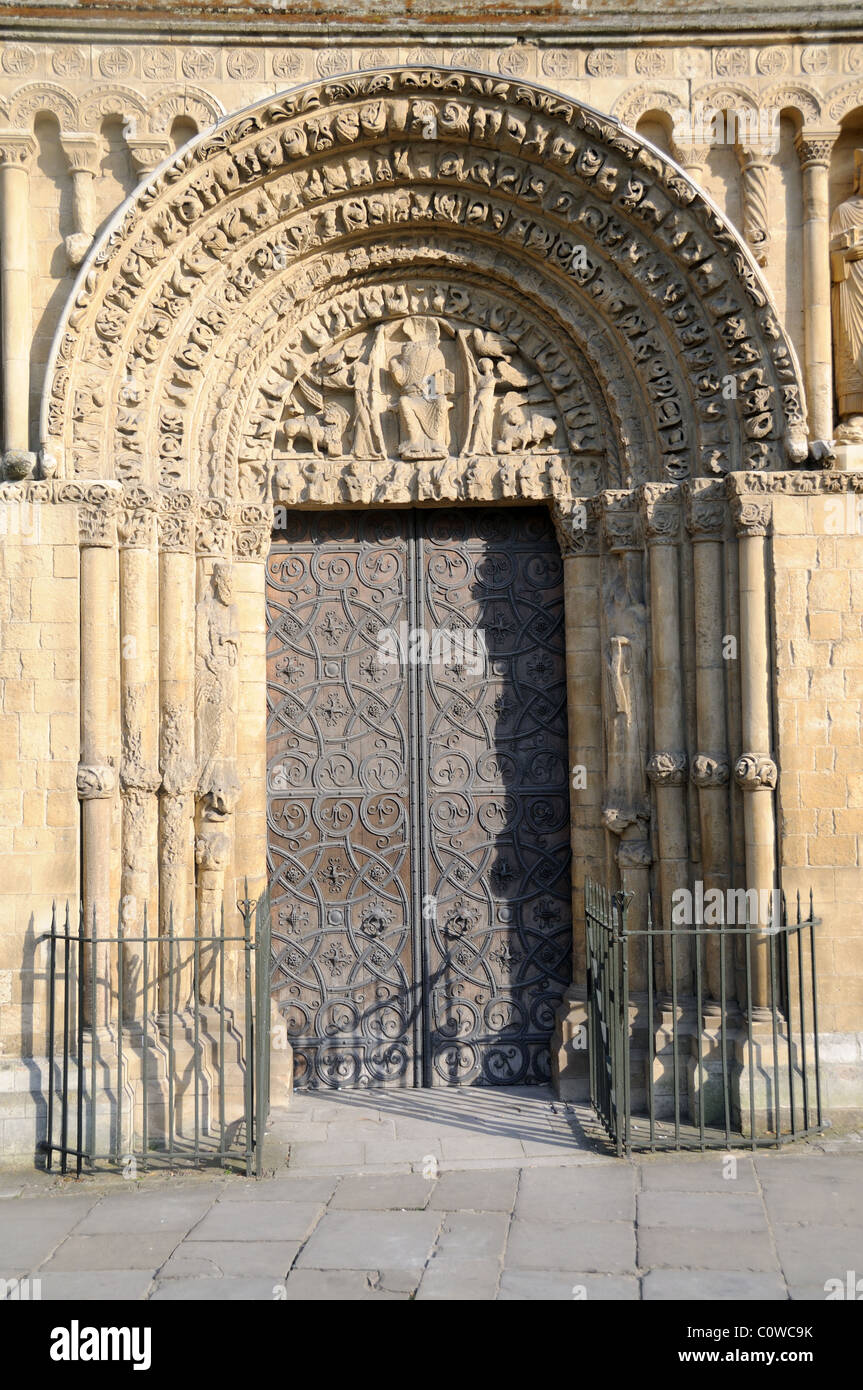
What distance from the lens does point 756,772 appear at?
7.05 meters

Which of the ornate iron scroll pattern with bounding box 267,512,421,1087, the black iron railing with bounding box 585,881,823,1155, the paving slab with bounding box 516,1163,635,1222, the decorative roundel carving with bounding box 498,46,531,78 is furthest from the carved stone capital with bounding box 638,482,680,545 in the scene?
the paving slab with bounding box 516,1163,635,1222

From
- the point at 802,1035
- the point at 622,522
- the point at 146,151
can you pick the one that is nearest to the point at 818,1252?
the point at 802,1035

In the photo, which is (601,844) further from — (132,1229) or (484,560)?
(132,1229)

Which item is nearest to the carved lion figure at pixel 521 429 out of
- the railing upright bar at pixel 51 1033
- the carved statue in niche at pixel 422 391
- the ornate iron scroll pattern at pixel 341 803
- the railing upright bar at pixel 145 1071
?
the carved statue in niche at pixel 422 391

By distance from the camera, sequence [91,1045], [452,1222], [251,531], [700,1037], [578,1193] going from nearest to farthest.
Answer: [452,1222] < [578,1193] < [91,1045] < [700,1037] < [251,531]

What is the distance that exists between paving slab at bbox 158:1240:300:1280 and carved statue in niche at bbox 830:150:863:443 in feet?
16.5

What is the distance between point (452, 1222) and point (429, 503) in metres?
4.05

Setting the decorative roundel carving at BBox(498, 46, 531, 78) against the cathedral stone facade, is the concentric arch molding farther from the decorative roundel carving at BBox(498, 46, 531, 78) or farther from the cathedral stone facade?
the decorative roundel carving at BBox(498, 46, 531, 78)

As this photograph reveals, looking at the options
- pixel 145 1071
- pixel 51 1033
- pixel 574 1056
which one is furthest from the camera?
pixel 574 1056

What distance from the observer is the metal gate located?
7.91m

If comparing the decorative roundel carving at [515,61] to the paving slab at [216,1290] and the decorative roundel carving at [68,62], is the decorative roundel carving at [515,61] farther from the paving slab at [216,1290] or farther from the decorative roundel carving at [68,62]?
the paving slab at [216,1290]

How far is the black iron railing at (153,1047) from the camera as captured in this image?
655 centimetres

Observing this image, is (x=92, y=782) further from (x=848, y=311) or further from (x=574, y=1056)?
(x=848, y=311)

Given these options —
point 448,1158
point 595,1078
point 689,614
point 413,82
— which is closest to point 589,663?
point 689,614
